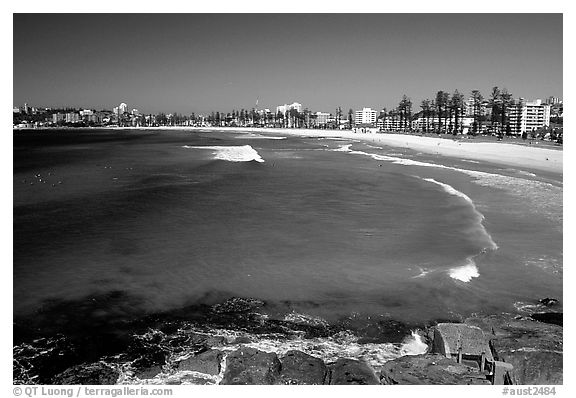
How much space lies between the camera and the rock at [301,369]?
4352 mm

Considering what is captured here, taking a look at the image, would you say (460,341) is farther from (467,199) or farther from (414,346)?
(467,199)

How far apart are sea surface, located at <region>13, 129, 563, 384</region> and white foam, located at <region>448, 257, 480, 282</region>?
0.03m

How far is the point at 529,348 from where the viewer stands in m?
4.50

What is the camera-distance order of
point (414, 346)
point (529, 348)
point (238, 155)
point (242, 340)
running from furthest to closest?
point (238, 155), point (242, 340), point (414, 346), point (529, 348)

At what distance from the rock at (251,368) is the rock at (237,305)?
1394mm

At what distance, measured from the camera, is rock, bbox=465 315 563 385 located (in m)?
4.30

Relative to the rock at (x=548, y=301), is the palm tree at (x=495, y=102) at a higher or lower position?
higher

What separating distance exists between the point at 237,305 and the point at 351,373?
225 centimetres

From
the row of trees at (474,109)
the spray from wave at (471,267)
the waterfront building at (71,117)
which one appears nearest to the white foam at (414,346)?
the spray from wave at (471,267)

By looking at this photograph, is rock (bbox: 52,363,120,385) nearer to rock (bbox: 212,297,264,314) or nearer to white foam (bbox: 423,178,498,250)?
rock (bbox: 212,297,264,314)

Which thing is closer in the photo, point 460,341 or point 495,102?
point 460,341

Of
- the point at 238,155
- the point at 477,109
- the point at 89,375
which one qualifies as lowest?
the point at 89,375

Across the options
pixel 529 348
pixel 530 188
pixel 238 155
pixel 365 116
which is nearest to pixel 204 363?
pixel 529 348

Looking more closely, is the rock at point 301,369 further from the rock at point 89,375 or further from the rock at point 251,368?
the rock at point 89,375
